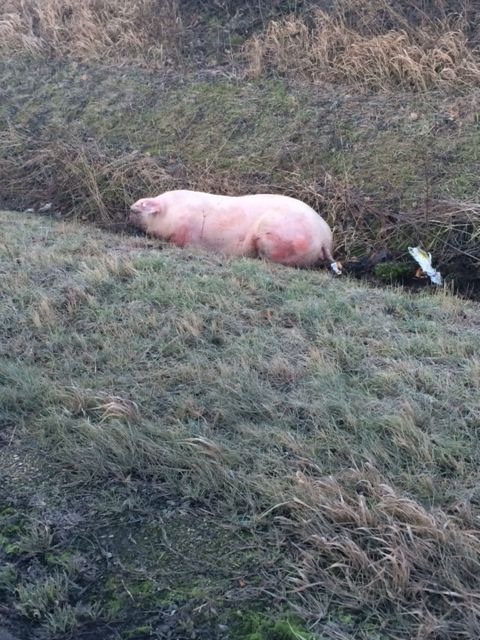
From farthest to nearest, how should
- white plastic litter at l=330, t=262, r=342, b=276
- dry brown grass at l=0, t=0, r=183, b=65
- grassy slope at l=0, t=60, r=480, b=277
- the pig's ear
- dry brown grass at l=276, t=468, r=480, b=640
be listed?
1. dry brown grass at l=0, t=0, r=183, b=65
2. the pig's ear
3. grassy slope at l=0, t=60, r=480, b=277
4. white plastic litter at l=330, t=262, r=342, b=276
5. dry brown grass at l=276, t=468, r=480, b=640

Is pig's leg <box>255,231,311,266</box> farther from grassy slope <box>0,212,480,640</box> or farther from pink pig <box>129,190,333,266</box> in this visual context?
grassy slope <box>0,212,480,640</box>

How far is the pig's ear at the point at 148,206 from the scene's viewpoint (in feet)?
27.6

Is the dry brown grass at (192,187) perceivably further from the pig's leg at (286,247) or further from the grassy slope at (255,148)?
the pig's leg at (286,247)

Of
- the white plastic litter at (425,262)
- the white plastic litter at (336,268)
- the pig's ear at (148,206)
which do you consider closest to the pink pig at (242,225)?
the pig's ear at (148,206)

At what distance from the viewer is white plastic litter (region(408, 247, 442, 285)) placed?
7.20 metres

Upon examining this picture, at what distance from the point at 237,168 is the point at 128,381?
5.60 metres

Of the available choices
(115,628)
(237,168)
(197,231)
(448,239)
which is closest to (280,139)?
(237,168)

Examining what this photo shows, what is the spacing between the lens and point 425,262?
735 centimetres

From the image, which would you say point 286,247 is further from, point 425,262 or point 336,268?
point 425,262

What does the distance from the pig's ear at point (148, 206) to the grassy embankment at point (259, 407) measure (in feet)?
2.49

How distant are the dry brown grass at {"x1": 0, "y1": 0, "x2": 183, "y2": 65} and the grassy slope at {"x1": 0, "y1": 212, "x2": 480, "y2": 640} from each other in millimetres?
7410

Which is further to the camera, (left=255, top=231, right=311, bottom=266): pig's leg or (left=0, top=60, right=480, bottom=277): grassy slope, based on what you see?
(left=0, top=60, right=480, bottom=277): grassy slope

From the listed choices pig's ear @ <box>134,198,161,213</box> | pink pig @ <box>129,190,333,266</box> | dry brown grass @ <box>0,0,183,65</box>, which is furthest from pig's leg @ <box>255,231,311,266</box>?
dry brown grass @ <box>0,0,183,65</box>

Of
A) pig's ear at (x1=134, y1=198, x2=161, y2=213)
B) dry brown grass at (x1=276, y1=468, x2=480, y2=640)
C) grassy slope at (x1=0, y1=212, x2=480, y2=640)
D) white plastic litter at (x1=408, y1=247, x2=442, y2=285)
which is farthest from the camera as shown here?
pig's ear at (x1=134, y1=198, x2=161, y2=213)
